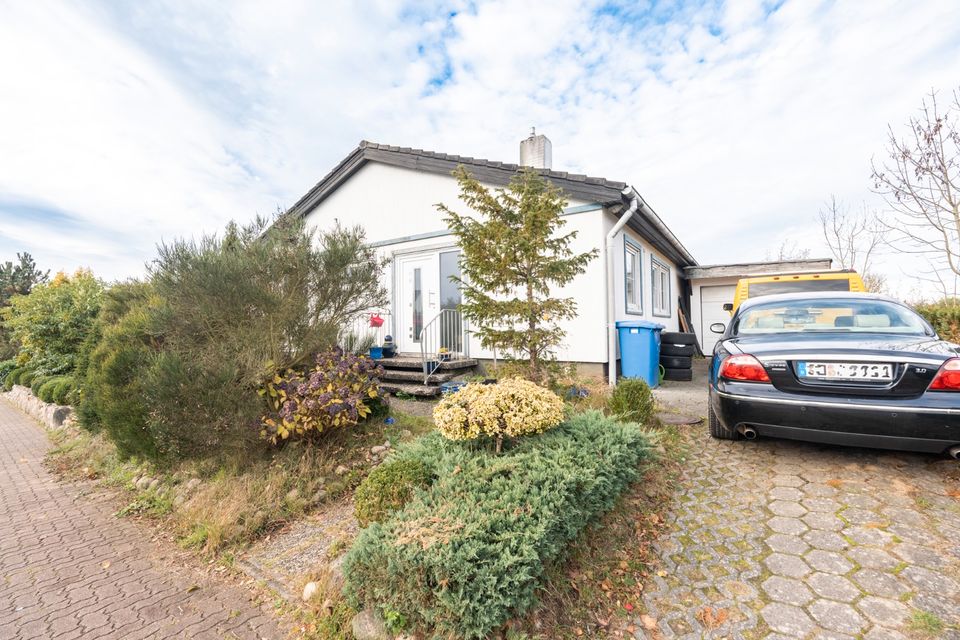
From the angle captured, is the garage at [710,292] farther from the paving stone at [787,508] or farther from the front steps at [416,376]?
the paving stone at [787,508]

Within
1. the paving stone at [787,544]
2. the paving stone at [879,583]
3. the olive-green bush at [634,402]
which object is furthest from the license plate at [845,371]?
the olive-green bush at [634,402]

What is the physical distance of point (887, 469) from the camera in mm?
3004

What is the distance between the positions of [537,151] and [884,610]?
7.26m

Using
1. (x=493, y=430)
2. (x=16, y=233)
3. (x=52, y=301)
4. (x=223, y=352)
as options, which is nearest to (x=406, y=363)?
(x=223, y=352)

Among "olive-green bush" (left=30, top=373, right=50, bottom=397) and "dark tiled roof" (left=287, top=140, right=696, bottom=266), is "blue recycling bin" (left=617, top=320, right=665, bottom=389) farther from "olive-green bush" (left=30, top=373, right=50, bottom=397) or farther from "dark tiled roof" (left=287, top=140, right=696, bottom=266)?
"olive-green bush" (left=30, top=373, right=50, bottom=397)

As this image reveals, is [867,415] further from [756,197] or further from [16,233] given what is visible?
[16,233]

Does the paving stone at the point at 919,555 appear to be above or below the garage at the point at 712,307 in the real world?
below

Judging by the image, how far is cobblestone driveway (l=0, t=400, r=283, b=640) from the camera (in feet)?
7.02

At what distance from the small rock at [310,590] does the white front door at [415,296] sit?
19.3ft

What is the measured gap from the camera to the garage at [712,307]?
40.2ft

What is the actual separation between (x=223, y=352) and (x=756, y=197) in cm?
1632

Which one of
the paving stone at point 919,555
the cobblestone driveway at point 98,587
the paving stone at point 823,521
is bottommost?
the cobblestone driveway at point 98,587

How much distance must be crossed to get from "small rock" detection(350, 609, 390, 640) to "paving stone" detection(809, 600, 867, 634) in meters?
1.92

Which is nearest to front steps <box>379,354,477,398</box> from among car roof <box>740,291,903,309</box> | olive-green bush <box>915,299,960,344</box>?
car roof <box>740,291,903,309</box>
